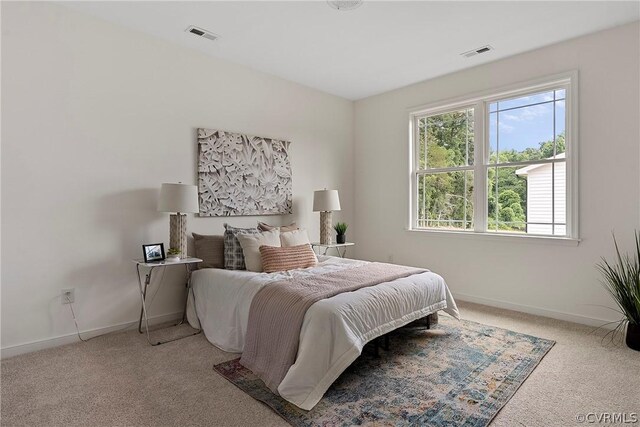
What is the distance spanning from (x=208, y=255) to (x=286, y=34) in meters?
2.16

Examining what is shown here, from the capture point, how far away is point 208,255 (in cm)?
336

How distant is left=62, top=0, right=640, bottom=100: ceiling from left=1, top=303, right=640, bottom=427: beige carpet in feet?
8.79

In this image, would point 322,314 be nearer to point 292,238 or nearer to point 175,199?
point 292,238

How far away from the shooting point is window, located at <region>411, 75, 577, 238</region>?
11.5 ft

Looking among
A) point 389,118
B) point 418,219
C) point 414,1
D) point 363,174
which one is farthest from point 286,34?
point 418,219

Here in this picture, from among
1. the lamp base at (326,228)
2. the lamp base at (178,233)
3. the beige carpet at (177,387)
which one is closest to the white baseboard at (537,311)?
the beige carpet at (177,387)

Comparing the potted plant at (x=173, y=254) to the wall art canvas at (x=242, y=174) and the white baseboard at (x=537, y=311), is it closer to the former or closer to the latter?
the wall art canvas at (x=242, y=174)

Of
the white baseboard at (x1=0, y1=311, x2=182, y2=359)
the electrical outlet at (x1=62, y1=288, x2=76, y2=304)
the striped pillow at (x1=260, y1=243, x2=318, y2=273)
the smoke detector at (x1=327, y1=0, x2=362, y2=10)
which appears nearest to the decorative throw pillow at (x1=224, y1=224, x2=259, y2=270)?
the striped pillow at (x1=260, y1=243, x2=318, y2=273)

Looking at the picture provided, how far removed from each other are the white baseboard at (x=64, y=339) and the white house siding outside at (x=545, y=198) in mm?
3795

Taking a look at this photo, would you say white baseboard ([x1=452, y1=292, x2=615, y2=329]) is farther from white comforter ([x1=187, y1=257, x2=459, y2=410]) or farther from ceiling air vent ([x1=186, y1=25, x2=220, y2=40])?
ceiling air vent ([x1=186, y1=25, x2=220, y2=40])

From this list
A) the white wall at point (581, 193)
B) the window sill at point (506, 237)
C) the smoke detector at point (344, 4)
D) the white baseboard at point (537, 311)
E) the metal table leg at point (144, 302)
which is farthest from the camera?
the window sill at point (506, 237)

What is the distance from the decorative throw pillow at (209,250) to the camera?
3.35 meters

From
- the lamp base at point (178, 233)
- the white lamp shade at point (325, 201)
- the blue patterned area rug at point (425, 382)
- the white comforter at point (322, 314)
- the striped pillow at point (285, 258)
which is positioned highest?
the white lamp shade at point (325, 201)

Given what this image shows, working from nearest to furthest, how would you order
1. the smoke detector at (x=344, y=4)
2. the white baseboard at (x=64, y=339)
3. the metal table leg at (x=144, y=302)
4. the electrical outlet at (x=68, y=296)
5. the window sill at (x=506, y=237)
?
1. the white baseboard at (x=64, y=339)
2. the smoke detector at (x=344, y=4)
3. the electrical outlet at (x=68, y=296)
4. the metal table leg at (x=144, y=302)
5. the window sill at (x=506, y=237)
